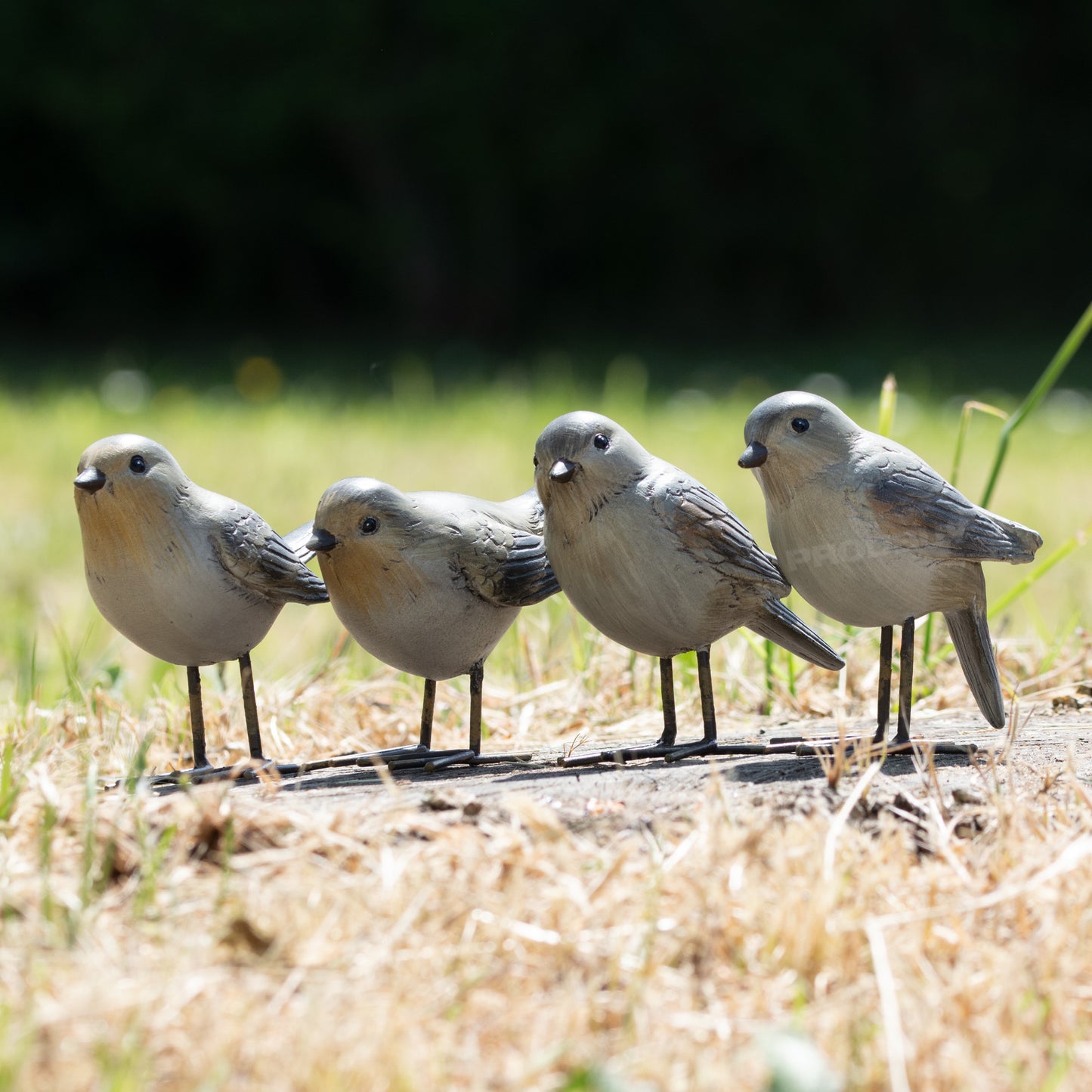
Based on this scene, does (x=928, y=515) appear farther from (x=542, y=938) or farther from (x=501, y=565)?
(x=542, y=938)

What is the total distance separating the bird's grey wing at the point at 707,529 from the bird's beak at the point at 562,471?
12 cm

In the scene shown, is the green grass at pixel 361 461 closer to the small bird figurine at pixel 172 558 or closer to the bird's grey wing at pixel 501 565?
the small bird figurine at pixel 172 558

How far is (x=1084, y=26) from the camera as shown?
459 inches

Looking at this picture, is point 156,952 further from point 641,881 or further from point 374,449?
point 374,449

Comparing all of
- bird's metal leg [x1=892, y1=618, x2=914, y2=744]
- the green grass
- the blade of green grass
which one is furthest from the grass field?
the green grass

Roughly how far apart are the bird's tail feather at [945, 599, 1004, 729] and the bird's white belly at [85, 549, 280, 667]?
1.09 metres

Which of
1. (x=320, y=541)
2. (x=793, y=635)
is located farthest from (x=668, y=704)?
(x=320, y=541)

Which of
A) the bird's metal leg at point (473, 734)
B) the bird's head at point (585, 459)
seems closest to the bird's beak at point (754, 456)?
the bird's head at point (585, 459)

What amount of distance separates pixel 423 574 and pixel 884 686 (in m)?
0.74

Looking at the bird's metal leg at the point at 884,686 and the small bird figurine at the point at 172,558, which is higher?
the small bird figurine at the point at 172,558

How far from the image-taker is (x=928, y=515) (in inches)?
79.2

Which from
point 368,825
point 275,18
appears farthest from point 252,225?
point 368,825

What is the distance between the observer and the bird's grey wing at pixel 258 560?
2.07m

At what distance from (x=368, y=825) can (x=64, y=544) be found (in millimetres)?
3426
